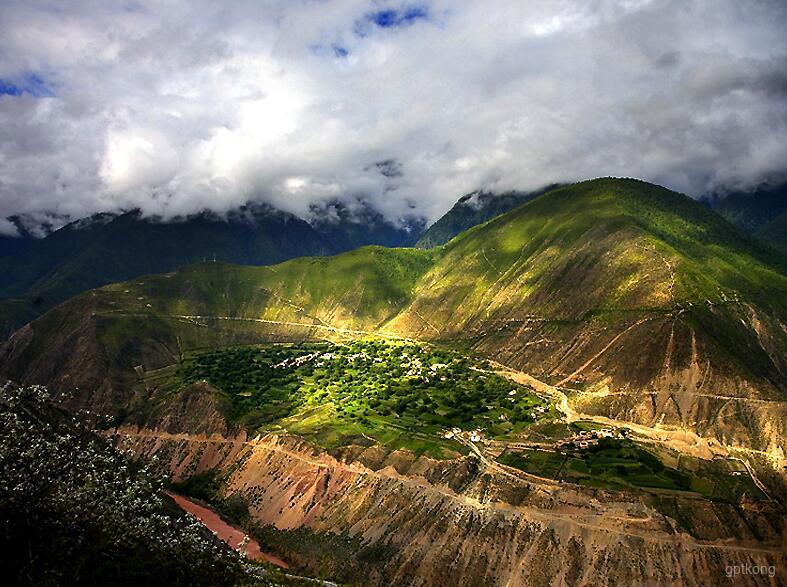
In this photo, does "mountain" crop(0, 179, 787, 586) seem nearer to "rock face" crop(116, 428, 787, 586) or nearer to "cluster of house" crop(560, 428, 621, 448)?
"rock face" crop(116, 428, 787, 586)

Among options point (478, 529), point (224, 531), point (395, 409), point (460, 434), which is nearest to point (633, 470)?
point (478, 529)

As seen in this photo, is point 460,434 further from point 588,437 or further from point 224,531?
point 224,531

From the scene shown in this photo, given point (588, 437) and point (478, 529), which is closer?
point (478, 529)

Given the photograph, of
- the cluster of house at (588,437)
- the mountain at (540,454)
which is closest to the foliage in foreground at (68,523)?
the mountain at (540,454)

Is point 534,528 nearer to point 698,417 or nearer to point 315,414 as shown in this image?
point 698,417

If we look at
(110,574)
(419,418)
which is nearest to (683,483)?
(419,418)
